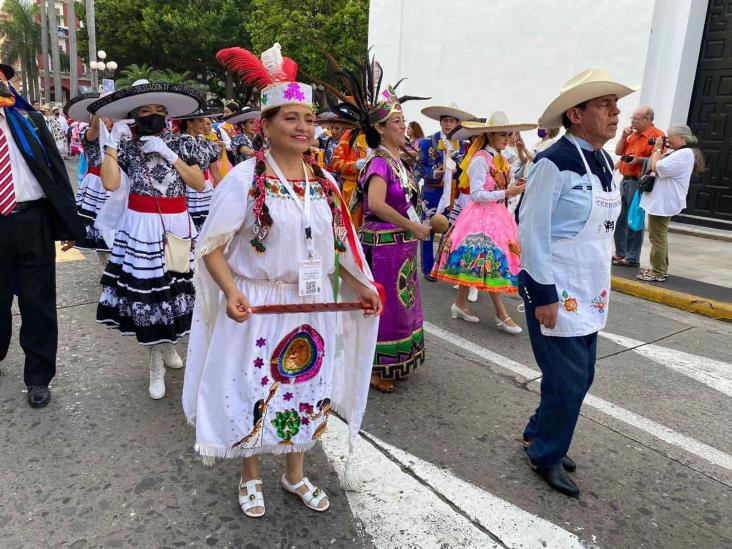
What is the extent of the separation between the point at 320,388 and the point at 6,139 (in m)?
2.45

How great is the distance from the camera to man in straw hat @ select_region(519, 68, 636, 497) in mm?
2637

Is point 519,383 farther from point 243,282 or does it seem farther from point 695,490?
point 243,282

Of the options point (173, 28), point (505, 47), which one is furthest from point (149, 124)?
point (173, 28)

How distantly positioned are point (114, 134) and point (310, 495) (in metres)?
2.49

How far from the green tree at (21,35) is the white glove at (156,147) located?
186 feet

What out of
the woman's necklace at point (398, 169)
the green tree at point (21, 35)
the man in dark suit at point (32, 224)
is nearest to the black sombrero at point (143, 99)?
the man in dark suit at point (32, 224)

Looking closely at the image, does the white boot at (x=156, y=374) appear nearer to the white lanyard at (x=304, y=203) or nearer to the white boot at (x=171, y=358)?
the white boot at (x=171, y=358)

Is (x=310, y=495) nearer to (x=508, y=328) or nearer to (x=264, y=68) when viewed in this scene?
(x=264, y=68)

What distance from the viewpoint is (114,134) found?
11.8 feet

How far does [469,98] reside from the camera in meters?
13.9

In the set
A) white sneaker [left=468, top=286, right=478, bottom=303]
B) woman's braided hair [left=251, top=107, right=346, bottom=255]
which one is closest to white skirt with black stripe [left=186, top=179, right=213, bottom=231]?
white sneaker [left=468, top=286, right=478, bottom=303]

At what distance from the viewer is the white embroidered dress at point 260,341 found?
2.39 m

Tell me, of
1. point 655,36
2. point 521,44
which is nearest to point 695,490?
point 655,36

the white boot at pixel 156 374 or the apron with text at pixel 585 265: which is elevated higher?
the apron with text at pixel 585 265
